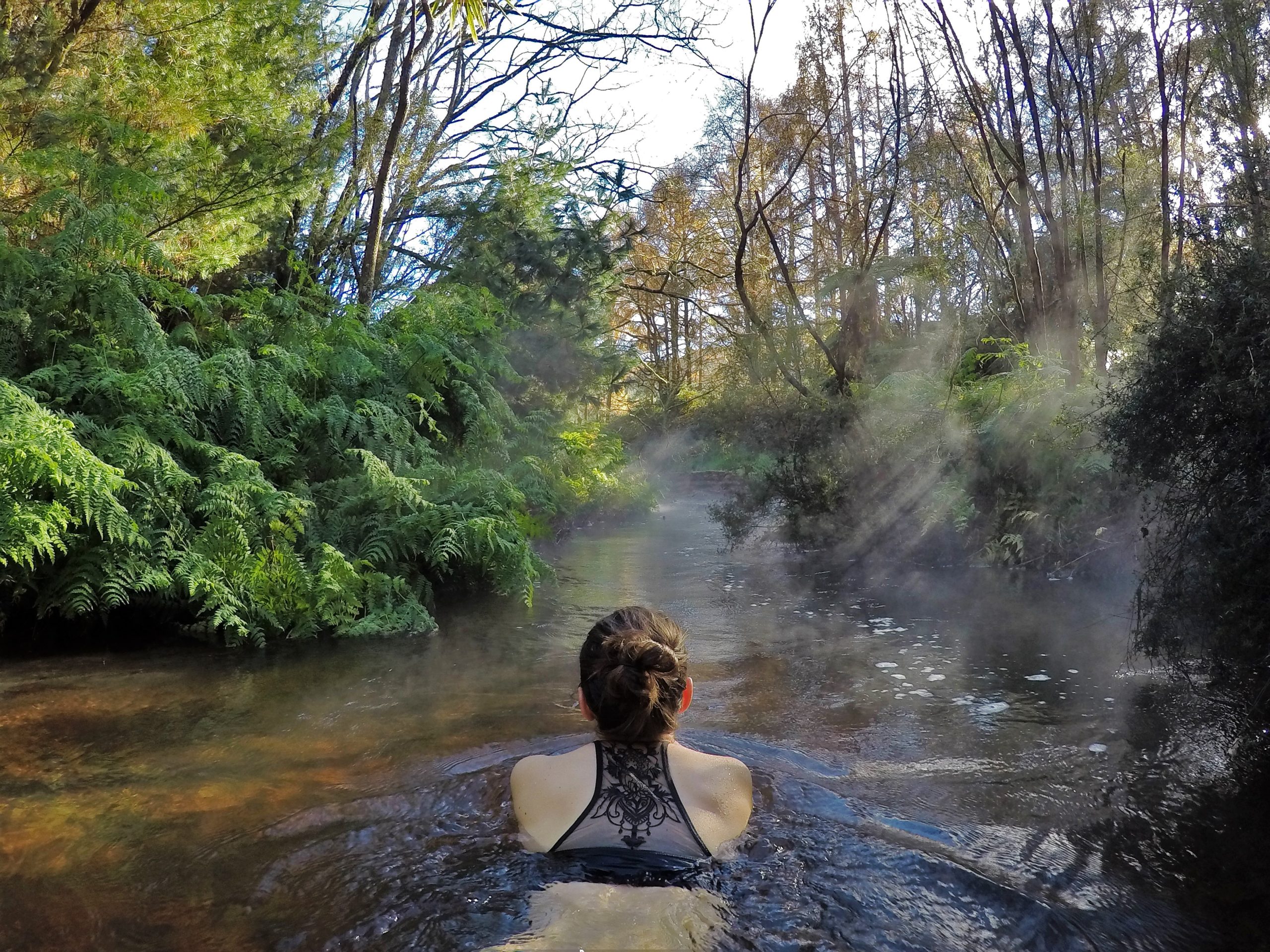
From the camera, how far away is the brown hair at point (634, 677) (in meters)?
2.94

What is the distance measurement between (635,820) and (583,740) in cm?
182

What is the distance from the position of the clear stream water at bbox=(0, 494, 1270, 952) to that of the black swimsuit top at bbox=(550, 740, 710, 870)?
5.6 inches

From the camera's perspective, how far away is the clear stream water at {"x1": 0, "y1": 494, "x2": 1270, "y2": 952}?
2.78 m

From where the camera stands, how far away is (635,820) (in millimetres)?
2906

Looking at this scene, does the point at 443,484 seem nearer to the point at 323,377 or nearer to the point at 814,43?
the point at 323,377

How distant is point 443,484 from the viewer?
8289mm

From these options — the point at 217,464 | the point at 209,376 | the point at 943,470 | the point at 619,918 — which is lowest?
the point at 619,918

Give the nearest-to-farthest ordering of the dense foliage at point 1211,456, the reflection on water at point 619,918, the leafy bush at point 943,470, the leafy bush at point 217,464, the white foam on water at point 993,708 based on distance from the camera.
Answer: the reflection on water at point 619,918 < the dense foliage at point 1211,456 < the white foam on water at point 993,708 < the leafy bush at point 217,464 < the leafy bush at point 943,470

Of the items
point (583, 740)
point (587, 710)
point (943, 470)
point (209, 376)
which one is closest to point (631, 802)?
point (587, 710)

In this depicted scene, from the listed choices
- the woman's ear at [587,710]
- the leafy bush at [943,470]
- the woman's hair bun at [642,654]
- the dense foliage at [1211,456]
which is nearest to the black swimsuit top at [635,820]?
the woman's ear at [587,710]

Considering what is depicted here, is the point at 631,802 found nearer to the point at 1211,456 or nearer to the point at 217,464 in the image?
the point at 1211,456

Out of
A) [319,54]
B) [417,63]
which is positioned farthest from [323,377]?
[417,63]

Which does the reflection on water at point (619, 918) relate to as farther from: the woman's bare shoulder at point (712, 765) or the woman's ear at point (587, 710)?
the woman's ear at point (587, 710)

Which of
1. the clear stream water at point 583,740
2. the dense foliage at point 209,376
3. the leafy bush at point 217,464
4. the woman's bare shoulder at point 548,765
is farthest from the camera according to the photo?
the dense foliage at point 209,376
